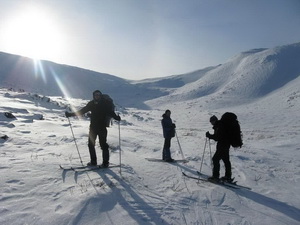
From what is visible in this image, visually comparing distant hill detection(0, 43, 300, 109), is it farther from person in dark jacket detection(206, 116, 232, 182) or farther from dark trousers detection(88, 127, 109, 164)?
dark trousers detection(88, 127, 109, 164)

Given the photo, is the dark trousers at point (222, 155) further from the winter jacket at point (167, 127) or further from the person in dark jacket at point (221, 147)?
the winter jacket at point (167, 127)

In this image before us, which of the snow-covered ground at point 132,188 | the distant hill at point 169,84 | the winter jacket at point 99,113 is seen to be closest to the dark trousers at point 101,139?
the winter jacket at point 99,113

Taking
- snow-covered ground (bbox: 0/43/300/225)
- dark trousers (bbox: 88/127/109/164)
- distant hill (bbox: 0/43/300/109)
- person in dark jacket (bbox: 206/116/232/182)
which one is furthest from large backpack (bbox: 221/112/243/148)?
distant hill (bbox: 0/43/300/109)

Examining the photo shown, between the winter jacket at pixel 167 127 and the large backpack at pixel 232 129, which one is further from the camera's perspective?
the winter jacket at pixel 167 127

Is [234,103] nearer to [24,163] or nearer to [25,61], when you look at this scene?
[24,163]

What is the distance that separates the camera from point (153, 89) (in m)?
109

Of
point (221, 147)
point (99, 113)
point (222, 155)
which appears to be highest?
point (99, 113)

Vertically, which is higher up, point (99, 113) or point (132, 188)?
point (99, 113)

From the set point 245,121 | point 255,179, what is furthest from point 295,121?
point 255,179

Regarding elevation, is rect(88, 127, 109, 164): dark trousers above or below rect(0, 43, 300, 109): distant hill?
below

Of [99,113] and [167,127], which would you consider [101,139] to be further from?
[167,127]

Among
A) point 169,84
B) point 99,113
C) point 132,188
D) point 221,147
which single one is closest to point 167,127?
point 221,147

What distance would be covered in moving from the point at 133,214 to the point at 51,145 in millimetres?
7321

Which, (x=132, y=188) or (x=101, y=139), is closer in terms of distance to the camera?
(x=132, y=188)
